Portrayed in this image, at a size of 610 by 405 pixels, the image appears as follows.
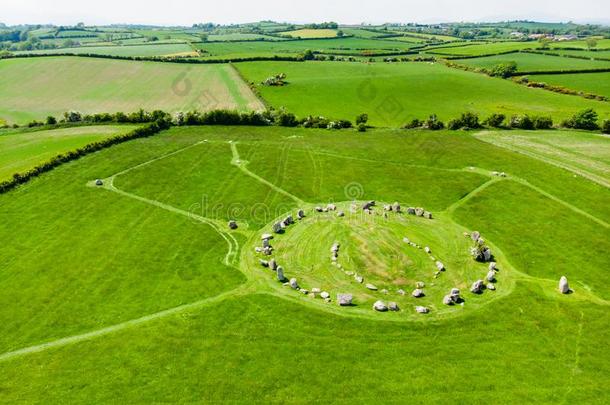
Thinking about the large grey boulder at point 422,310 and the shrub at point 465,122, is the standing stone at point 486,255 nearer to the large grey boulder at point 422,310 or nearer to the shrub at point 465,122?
the large grey boulder at point 422,310

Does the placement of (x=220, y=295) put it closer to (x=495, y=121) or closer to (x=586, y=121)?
(x=495, y=121)

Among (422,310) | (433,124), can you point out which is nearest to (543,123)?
(433,124)

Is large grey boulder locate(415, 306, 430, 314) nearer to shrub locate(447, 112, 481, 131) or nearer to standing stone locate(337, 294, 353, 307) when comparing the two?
standing stone locate(337, 294, 353, 307)

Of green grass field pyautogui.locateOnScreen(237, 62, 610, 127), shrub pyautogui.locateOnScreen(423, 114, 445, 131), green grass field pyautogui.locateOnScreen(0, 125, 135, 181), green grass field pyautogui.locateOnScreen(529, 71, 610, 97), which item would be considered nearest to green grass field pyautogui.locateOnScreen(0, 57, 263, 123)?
green grass field pyautogui.locateOnScreen(237, 62, 610, 127)

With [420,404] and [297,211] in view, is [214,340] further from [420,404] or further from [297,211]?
[297,211]

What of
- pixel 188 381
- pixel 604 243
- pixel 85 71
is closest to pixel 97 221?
pixel 188 381
